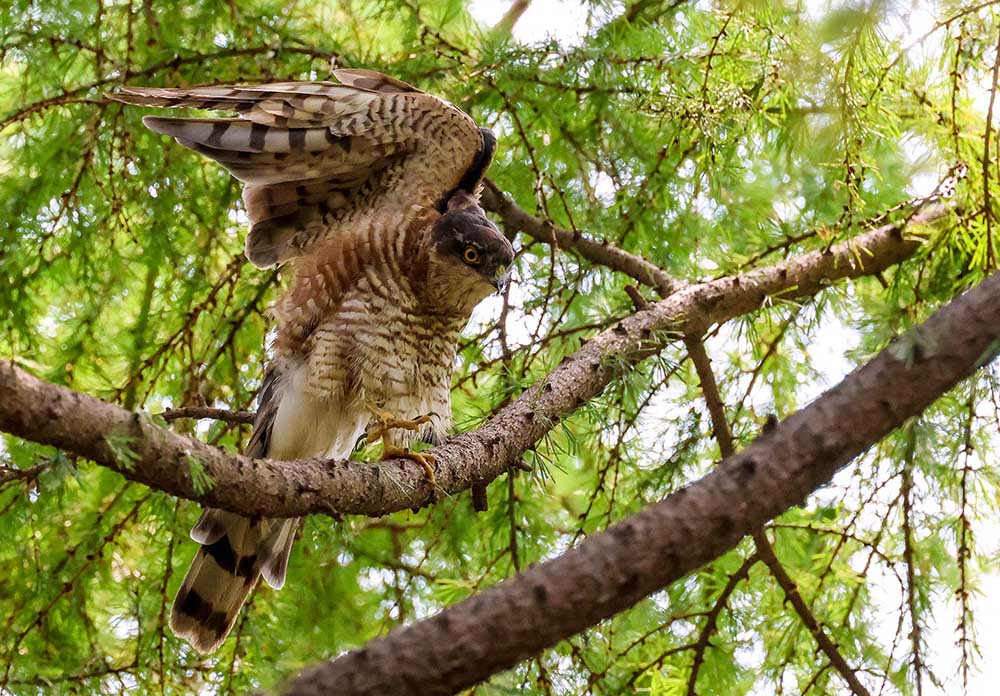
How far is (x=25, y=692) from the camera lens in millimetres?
3416

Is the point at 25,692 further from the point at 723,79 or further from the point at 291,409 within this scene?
the point at 723,79

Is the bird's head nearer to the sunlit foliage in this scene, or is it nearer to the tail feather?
the sunlit foliage

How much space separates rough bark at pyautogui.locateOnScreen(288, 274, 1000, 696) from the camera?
1.63 metres

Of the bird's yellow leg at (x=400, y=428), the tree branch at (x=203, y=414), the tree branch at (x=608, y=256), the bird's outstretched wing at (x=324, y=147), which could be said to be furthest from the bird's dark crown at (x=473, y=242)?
the tree branch at (x=203, y=414)

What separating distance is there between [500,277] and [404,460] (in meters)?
0.84

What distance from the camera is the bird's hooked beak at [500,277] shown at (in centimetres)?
359

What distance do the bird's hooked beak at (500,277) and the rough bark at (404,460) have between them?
41 centimetres

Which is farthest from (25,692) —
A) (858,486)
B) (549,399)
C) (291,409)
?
(858,486)

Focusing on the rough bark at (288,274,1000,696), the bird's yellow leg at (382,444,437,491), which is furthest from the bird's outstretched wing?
the rough bark at (288,274,1000,696)

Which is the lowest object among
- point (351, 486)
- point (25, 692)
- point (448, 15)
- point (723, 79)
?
point (25, 692)

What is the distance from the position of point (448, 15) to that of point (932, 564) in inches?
112

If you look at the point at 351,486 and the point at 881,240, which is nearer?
the point at 351,486

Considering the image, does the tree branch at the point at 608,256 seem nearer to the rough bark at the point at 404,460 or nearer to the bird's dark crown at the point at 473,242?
the rough bark at the point at 404,460

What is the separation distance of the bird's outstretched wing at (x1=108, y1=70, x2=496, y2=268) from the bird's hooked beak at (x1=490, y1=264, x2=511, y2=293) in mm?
350
